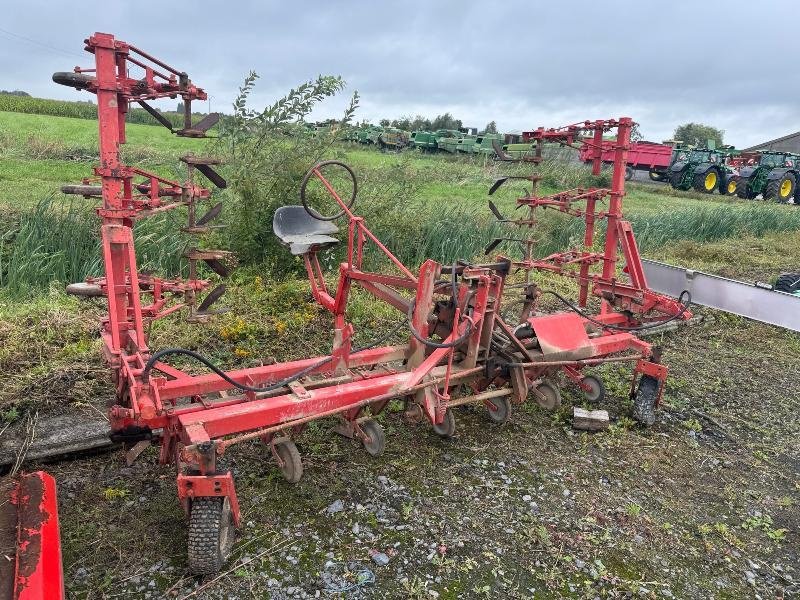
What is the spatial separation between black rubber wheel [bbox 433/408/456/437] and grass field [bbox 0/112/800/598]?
0.09 m

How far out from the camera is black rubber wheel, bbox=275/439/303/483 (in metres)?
3.50

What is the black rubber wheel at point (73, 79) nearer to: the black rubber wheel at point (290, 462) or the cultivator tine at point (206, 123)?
the cultivator tine at point (206, 123)

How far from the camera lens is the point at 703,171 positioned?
22953mm

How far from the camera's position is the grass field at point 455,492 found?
2.99 m

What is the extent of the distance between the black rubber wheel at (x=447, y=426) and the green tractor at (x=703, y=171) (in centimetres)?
2253

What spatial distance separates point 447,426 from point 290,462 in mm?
1222

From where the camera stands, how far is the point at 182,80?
10.7 ft

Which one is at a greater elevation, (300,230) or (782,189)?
(782,189)

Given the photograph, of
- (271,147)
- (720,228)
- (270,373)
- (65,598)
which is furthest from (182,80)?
(720,228)

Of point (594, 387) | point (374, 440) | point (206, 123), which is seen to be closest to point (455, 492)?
point (374, 440)

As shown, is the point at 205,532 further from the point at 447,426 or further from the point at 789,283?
the point at 789,283

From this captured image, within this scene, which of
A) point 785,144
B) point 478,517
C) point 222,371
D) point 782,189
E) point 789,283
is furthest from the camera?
point 785,144

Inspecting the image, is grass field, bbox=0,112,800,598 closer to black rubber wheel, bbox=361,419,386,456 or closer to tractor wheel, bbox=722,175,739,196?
black rubber wheel, bbox=361,419,386,456

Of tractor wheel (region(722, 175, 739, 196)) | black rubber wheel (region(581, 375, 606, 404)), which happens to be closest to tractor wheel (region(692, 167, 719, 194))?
tractor wheel (region(722, 175, 739, 196))
